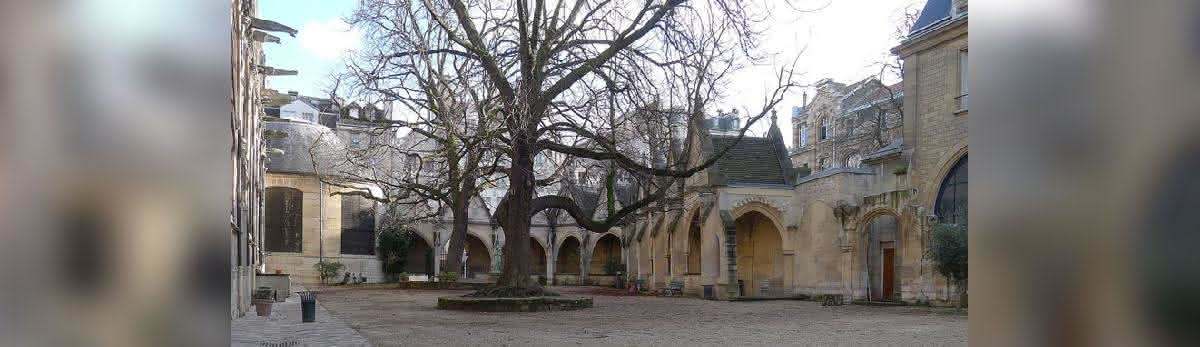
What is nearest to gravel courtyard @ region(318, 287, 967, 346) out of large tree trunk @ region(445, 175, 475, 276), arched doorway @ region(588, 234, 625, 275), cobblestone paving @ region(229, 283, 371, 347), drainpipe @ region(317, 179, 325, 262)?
cobblestone paving @ region(229, 283, 371, 347)

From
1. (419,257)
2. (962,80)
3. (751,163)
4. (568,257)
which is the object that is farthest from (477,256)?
(962,80)

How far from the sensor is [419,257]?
2111 inches

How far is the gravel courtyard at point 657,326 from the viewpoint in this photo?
13359 mm

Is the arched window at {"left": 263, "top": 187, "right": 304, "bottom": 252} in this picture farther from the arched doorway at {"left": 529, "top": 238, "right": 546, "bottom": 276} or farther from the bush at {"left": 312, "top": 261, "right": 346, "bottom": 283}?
the arched doorway at {"left": 529, "top": 238, "right": 546, "bottom": 276}

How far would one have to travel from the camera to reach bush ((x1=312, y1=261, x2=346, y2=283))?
48469mm

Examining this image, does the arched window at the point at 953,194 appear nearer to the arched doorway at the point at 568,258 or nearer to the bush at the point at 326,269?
the arched doorway at the point at 568,258

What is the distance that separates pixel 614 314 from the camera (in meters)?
20.4

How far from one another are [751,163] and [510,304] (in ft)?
52.0

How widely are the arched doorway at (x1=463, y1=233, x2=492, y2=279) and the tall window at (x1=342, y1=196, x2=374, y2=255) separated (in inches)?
308

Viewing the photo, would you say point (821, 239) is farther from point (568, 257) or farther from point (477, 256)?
point (477, 256)
